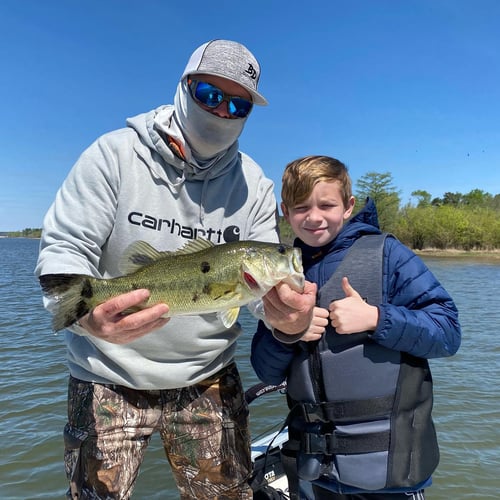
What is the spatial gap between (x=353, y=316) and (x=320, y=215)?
84 centimetres

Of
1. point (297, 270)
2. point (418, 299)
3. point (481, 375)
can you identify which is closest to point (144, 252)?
point (297, 270)

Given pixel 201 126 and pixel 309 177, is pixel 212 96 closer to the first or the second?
pixel 201 126

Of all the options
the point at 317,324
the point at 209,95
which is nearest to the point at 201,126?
the point at 209,95

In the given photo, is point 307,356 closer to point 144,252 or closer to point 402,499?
point 402,499

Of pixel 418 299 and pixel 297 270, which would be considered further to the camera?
pixel 418 299

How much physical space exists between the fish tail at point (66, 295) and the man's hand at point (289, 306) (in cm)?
106

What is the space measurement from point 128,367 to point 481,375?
10.3 m

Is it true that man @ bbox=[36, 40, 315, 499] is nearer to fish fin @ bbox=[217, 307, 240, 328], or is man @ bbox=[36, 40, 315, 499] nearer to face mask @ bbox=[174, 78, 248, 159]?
face mask @ bbox=[174, 78, 248, 159]

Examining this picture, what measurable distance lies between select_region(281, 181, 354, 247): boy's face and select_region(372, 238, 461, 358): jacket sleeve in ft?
1.43

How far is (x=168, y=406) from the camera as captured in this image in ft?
10.5

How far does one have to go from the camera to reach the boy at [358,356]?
3.00 m

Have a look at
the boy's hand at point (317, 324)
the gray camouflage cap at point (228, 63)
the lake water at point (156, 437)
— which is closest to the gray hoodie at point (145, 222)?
the gray camouflage cap at point (228, 63)

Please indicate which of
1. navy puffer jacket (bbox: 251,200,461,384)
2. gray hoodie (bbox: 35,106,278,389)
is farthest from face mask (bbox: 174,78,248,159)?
navy puffer jacket (bbox: 251,200,461,384)

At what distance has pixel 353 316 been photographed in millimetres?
2965
